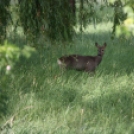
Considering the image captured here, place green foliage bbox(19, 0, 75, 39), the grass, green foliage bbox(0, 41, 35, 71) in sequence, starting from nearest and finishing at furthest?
green foliage bbox(0, 41, 35, 71) → the grass → green foliage bbox(19, 0, 75, 39)

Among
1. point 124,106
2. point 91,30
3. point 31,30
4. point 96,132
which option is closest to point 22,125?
point 96,132

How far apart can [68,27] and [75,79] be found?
3.62ft

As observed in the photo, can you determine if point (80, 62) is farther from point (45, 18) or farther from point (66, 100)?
point (66, 100)

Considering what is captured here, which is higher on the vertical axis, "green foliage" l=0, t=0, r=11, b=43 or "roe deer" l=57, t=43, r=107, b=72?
"green foliage" l=0, t=0, r=11, b=43

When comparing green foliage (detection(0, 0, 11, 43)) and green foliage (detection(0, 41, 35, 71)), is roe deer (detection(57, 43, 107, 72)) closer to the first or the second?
green foliage (detection(0, 0, 11, 43))

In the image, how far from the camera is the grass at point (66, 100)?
18.9 ft

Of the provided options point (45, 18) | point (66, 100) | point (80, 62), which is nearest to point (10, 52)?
point (66, 100)

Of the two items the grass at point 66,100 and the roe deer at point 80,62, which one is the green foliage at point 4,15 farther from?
the roe deer at point 80,62

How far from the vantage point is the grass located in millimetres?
5758

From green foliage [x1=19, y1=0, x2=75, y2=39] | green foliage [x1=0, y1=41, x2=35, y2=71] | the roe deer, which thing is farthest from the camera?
the roe deer

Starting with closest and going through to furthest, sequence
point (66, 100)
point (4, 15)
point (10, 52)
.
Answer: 1. point (10, 52)
2. point (66, 100)
3. point (4, 15)

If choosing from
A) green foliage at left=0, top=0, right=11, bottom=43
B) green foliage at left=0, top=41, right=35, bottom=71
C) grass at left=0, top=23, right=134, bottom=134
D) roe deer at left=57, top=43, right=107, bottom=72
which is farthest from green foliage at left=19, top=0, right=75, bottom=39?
green foliage at left=0, top=41, right=35, bottom=71

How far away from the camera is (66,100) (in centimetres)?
716

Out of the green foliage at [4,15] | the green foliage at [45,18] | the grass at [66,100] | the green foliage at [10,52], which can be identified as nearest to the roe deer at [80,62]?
the grass at [66,100]
